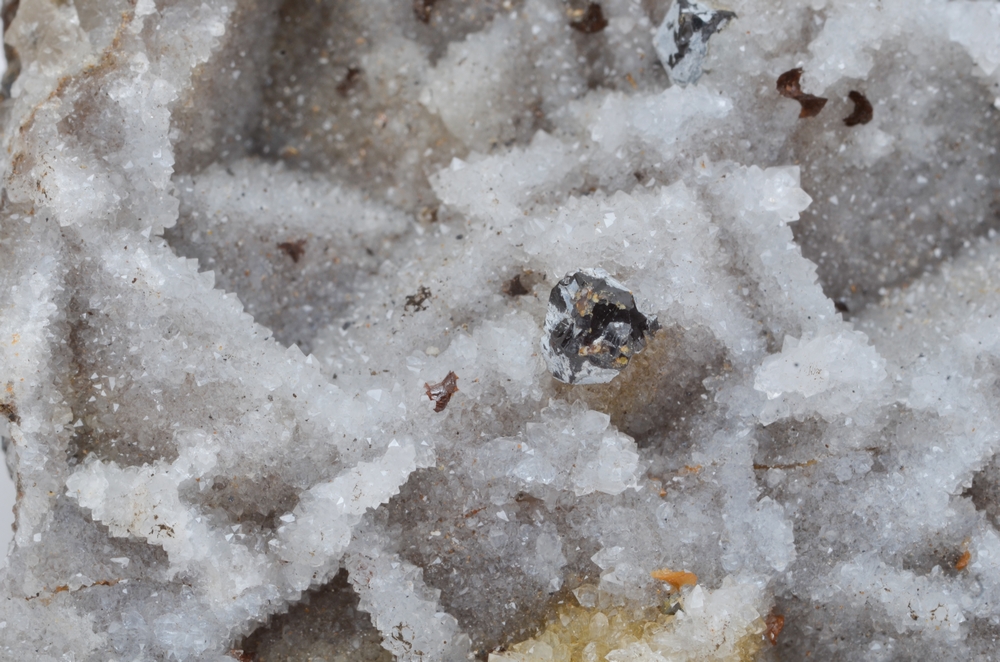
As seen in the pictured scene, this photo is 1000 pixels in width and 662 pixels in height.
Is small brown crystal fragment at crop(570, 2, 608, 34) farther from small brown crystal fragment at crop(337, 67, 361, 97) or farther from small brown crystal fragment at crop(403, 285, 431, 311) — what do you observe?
small brown crystal fragment at crop(403, 285, 431, 311)

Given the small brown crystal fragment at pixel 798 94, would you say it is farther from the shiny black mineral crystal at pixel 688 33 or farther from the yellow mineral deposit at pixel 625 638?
the yellow mineral deposit at pixel 625 638

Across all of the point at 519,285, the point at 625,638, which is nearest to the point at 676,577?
the point at 625,638

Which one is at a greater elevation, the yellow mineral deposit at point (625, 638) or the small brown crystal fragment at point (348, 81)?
the small brown crystal fragment at point (348, 81)

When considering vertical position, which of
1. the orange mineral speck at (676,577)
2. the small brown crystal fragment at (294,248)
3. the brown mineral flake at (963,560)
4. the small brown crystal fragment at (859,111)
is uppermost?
the small brown crystal fragment at (859,111)

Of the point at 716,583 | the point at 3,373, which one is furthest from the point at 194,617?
the point at 716,583

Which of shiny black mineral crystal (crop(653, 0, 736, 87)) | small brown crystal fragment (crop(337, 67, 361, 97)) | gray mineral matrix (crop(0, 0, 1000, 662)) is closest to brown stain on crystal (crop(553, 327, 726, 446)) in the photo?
gray mineral matrix (crop(0, 0, 1000, 662))

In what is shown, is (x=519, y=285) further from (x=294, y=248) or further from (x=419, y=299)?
(x=294, y=248)

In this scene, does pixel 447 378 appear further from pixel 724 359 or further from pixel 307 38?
pixel 307 38

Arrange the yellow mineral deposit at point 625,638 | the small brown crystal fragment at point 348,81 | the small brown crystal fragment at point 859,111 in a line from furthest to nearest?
the small brown crystal fragment at point 348,81 → the small brown crystal fragment at point 859,111 → the yellow mineral deposit at point 625,638

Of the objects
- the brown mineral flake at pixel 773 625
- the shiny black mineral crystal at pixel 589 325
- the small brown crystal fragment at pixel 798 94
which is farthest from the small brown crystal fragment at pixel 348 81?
the brown mineral flake at pixel 773 625
